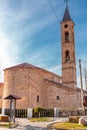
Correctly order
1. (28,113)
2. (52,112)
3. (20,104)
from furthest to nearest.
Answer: (20,104) → (52,112) → (28,113)

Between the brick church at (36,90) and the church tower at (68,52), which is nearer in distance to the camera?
the brick church at (36,90)

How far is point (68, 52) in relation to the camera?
43875mm

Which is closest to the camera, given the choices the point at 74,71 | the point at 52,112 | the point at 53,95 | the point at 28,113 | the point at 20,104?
the point at 28,113

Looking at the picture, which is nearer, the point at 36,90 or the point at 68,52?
the point at 36,90

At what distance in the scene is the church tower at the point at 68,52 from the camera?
42128 mm

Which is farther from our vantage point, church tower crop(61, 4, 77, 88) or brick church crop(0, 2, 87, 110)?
church tower crop(61, 4, 77, 88)

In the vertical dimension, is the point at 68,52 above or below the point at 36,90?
above

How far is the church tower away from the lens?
42.1 m

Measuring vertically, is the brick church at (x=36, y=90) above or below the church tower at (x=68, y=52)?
below

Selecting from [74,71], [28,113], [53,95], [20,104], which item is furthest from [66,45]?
[28,113]

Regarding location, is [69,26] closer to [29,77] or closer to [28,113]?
[29,77]

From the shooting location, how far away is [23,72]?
3750 centimetres

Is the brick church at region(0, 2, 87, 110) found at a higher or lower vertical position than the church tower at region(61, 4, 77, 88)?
lower

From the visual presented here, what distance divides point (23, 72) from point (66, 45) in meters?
12.1
